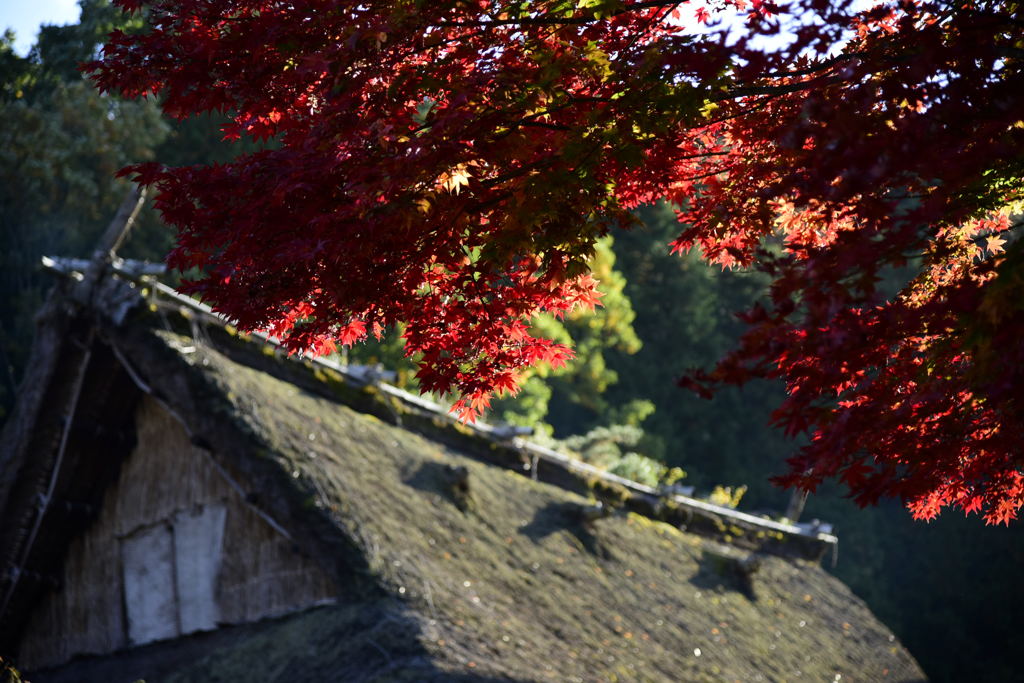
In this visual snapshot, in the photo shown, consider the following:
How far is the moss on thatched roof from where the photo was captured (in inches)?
256

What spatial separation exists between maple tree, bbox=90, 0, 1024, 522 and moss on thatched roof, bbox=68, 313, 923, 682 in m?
2.36

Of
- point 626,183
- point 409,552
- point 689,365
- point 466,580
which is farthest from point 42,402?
point 689,365

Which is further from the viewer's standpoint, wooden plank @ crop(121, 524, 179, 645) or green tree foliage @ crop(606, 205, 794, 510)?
green tree foliage @ crop(606, 205, 794, 510)

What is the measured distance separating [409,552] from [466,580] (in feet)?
1.68

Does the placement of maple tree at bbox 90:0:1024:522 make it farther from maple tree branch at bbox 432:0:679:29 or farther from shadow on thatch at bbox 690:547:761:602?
shadow on thatch at bbox 690:547:761:602

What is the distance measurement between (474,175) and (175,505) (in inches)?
211

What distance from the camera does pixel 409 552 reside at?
23.8 ft

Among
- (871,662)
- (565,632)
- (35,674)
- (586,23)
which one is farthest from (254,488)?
(871,662)

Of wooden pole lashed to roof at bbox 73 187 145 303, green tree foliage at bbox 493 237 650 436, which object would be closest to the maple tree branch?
wooden pole lashed to roof at bbox 73 187 145 303

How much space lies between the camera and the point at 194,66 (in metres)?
4.31

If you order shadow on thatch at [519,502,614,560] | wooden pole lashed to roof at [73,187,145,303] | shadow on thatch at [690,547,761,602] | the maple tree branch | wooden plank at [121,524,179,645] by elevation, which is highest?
the maple tree branch

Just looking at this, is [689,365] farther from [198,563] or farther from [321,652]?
[321,652]

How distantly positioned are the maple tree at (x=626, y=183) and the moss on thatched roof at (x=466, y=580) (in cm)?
236

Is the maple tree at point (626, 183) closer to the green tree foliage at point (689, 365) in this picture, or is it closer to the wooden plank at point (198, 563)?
the wooden plank at point (198, 563)
